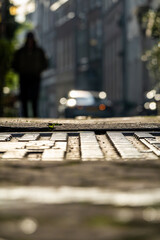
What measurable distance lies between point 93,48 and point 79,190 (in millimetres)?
55977

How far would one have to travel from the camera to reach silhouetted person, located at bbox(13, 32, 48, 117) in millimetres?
14766

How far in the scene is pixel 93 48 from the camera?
5909 cm

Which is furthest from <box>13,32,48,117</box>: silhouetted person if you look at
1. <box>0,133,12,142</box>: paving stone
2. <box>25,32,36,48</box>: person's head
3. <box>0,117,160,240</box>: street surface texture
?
<box>0,117,160,240</box>: street surface texture

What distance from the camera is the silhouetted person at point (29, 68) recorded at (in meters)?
14.8

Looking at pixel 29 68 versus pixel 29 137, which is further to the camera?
pixel 29 68

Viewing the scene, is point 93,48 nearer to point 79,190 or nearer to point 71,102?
point 71,102

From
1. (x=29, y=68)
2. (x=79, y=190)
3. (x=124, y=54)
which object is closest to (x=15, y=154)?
(x=79, y=190)

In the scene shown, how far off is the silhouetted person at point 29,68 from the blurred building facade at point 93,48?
22922mm

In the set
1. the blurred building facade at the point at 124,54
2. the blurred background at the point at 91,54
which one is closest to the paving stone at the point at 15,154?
the blurred background at the point at 91,54

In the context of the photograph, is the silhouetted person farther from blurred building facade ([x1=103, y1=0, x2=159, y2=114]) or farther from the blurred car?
blurred building facade ([x1=103, y1=0, x2=159, y2=114])

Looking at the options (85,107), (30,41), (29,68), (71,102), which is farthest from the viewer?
(71,102)

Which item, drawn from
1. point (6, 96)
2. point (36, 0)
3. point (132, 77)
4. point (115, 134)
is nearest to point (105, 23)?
point (132, 77)

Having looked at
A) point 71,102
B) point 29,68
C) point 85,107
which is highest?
point 29,68

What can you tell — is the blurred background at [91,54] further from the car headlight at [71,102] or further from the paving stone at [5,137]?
the paving stone at [5,137]
